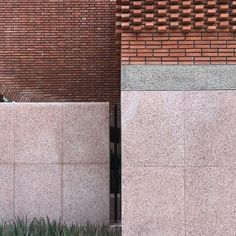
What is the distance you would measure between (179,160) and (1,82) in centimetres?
805

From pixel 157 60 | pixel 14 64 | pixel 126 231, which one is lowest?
pixel 126 231

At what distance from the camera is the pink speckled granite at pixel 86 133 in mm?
7695

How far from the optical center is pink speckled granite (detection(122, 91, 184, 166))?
5.94 meters

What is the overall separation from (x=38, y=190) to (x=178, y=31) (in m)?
3.60

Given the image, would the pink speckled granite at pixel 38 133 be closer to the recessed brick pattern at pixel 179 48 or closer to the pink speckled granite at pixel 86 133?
the pink speckled granite at pixel 86 133

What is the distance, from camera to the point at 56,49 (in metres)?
12.6

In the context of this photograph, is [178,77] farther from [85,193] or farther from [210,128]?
[85,193]

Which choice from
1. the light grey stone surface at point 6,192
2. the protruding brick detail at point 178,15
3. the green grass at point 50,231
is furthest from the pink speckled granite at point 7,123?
the protruding brick detail at point 178,15

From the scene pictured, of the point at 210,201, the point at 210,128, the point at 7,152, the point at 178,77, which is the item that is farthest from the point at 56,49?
the point at 210,201

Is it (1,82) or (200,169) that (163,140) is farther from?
(1,82)

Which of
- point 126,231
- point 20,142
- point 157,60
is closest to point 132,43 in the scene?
point 157,60

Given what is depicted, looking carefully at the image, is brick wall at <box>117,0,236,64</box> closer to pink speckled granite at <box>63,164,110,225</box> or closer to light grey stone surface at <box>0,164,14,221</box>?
pink speckled granite at <box>63,164,110,225</box>

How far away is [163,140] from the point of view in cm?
595

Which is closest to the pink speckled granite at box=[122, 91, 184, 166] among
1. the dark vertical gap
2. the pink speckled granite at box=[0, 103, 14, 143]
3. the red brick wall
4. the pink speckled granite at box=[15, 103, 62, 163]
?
the pink speckled granite at box=[15, 103, 62, 163]
